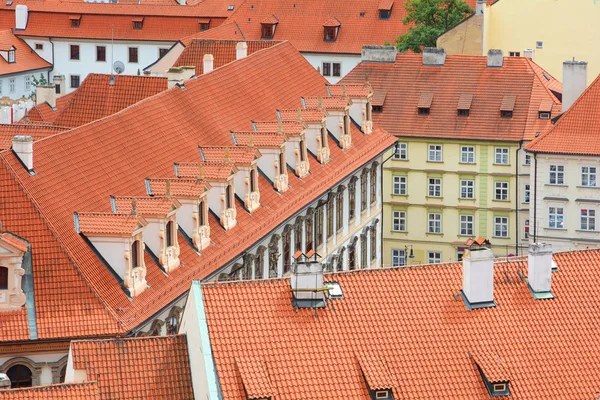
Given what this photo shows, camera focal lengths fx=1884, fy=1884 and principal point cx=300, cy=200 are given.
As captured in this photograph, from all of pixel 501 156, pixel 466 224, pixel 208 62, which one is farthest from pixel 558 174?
pixel 208 62

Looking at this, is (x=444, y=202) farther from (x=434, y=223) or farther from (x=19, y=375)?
(x=19, y=375)

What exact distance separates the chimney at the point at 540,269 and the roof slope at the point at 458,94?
4841cm

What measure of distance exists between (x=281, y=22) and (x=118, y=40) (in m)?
16.6

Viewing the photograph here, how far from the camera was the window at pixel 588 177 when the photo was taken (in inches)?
3593

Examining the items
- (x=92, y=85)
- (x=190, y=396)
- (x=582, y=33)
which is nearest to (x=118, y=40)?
(x=582, y=33)

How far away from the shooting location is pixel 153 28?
147 meters

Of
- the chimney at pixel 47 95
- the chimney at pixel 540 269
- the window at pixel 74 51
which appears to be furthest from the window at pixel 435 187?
the window at pixel 74 51

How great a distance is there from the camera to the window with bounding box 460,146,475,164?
98062 millimetres

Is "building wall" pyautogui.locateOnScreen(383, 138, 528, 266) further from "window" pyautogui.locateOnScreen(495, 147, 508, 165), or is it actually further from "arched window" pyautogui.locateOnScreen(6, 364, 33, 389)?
"arched window" pyautogui.locateOnScreen(6, 364, 33, 389)

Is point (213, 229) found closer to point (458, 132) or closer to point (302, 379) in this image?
point (302, 379)

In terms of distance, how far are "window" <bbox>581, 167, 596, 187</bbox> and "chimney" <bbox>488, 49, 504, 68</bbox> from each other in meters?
10.9

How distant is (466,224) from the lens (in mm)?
98500

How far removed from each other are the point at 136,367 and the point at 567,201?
49.5m

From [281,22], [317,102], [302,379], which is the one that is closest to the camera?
[302,379]
